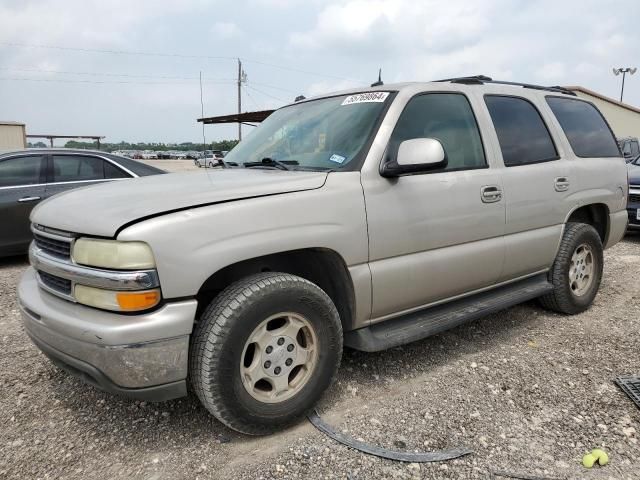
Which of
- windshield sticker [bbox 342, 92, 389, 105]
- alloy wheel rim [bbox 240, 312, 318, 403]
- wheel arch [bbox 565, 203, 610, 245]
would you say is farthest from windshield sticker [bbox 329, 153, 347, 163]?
wheel arch [bbox 565, 203, 610, 245]

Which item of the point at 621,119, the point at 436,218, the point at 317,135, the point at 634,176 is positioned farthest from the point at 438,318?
the point at 621,119

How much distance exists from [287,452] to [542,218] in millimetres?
2567

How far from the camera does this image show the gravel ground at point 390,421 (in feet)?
7.47

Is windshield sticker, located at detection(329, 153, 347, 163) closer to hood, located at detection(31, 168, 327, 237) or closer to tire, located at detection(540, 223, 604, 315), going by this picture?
hood, located at detection(31, 168, 327, 237)

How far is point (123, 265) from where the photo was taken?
2.05 metres

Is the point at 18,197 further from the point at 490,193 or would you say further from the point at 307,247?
the point at 490,193

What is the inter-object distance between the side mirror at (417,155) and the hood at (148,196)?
0.44 m

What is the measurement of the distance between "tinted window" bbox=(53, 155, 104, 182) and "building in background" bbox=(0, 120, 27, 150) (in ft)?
61.4

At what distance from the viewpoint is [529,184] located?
11.8 feet

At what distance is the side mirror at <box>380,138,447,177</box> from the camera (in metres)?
2.70

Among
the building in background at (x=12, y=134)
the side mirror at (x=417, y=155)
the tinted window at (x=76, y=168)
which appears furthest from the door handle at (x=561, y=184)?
the building in background at (x=12, y=134)

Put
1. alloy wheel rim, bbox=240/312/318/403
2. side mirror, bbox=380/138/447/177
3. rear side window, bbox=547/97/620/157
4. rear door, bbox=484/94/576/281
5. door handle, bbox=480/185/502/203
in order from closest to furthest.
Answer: alloy wheel rim, bbox=240/312/318/403 < side mirror, bbox=380/138/447/177 < door handle, bbox=480/185/502/203 < rear door, bbox=484/94/576/281 < rear side window, bbox=547/97/620/157

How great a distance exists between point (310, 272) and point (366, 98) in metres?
1.17

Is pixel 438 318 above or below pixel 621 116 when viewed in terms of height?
below
